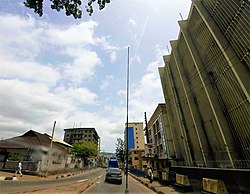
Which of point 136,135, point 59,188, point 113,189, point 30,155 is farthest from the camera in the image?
point 136,135

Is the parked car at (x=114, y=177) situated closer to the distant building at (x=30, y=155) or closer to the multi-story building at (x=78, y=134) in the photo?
the distant building at (x=30, y=155)

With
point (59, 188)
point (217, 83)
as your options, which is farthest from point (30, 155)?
point (217, 83)

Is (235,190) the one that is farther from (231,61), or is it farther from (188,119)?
(188,119)

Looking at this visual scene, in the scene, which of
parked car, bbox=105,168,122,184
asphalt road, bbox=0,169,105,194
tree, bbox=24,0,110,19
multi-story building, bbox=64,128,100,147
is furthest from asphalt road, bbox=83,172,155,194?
multi-story building, bbox=64,128,100,147

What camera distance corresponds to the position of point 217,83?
18203 millimetres

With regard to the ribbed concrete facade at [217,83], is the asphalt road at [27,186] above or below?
below

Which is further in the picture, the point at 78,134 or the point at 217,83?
the point at 78,134

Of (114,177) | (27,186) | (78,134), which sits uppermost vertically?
(78,134)

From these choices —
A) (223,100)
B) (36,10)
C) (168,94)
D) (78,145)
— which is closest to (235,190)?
(223,100)

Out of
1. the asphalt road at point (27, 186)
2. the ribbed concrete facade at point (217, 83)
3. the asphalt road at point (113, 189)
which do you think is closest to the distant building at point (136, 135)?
the ribbed concrete facade at point (217, 83)

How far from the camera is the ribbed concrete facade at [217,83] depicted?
47.8ft

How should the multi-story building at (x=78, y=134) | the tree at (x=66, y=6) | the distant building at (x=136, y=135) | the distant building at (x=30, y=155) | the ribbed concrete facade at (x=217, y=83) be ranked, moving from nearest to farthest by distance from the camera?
the tree at (x=66, y=6)
the ribbed concrete facade at (x=217, y=83)
the distant building at (x=30, y=155)
the distant building at (x=136, y=135)
the multi-story building at (x=78, y=134)

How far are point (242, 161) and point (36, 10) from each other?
17792 millimetres

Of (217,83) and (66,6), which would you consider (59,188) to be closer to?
(66,6)
